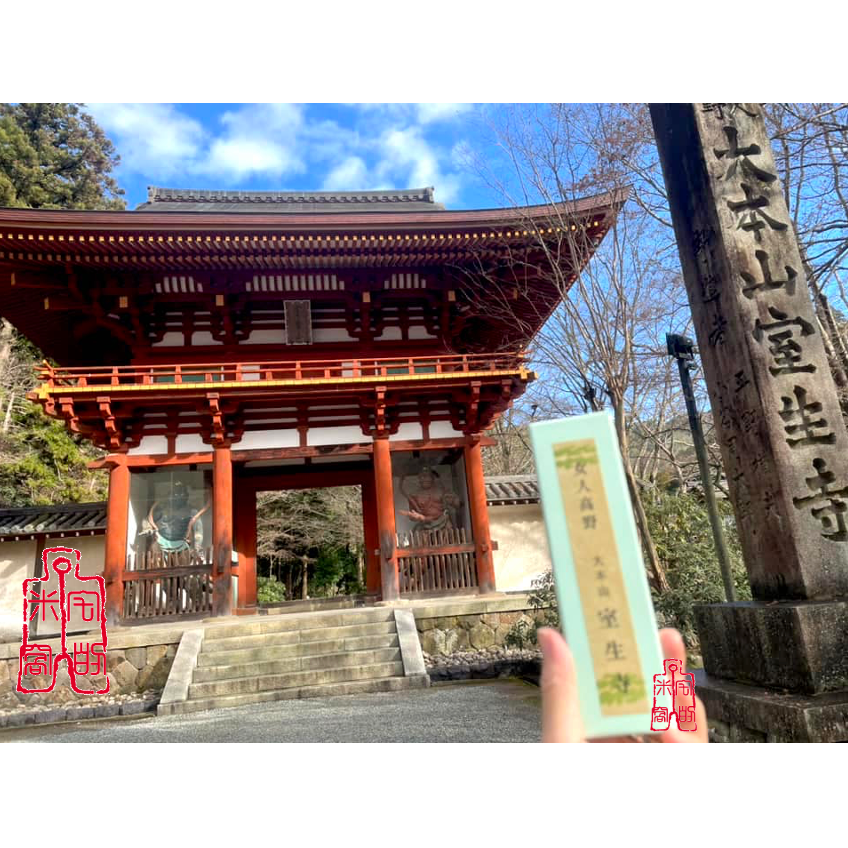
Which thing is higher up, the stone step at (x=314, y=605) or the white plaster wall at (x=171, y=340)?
the white plaster wall at (x=171, y=340)

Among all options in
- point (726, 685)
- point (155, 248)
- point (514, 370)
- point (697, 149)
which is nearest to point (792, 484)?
point (726, 685)

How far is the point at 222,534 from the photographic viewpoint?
22.0 ft

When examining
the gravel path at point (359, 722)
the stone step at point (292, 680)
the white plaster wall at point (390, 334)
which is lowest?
the gravel path at point (359, 722)

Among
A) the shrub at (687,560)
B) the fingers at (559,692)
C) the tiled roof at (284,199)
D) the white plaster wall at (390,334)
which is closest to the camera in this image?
the fingers at (559,692)

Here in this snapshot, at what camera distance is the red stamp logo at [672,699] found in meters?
0.77

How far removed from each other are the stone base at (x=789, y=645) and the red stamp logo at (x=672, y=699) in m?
1.53

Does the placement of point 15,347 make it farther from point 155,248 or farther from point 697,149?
point 697,149

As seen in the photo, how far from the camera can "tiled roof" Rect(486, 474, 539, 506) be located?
8.71 metres

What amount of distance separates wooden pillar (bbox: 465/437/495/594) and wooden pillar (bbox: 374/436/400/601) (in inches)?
40.7

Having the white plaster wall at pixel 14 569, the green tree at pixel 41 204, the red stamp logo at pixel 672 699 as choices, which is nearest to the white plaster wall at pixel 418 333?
the white plaster wall at pixel 14 569

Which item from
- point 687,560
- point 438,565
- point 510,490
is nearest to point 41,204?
point 510,490

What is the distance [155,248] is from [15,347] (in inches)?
443

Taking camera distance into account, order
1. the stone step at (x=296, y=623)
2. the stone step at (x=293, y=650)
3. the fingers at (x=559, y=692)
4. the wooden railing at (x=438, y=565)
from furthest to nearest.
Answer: the wooden railing at (x=438, y=565) → the stone step at (x=296, y=623) → the stone step at (x=293, y=650) → the fingers at (x=559, y=692)

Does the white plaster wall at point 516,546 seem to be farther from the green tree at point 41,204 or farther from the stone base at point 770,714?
the green tree at point 41,204
